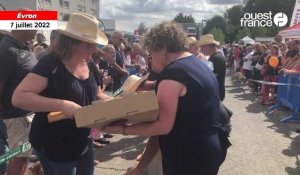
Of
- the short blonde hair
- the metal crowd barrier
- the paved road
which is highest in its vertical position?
the short blonde hair

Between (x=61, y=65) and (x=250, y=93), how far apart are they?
12573mm

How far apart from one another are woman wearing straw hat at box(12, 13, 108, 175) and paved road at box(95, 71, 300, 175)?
105 inches

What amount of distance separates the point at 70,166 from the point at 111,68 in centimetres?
469

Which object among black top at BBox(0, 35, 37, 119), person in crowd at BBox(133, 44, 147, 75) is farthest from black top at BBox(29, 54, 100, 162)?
person in crowd at BBox(133, 44, 147, 75)

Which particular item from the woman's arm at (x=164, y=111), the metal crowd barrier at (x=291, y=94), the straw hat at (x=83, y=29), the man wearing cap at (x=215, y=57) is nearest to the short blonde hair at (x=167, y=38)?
the woman's arm at (x=164, y=111)

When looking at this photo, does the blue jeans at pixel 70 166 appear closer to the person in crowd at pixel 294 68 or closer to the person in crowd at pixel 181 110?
the person in crowd at pixel 181 110

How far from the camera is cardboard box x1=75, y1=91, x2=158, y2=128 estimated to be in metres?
2.07

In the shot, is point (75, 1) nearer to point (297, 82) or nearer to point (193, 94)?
point (297, 82)

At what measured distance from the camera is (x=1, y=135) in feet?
14.0

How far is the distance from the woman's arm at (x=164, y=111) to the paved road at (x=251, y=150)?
3213 mm

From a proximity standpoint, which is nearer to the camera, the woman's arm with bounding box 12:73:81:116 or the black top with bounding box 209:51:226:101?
the woman's arm with bounding box 12:73:81:116

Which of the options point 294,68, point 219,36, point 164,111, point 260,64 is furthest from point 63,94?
point 219,36

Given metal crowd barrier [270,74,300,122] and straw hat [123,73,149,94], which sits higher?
straw hat [123,73,149,94]

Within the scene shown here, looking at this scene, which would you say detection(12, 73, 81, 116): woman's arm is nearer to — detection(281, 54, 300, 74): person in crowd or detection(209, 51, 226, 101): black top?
detection(209, 51, 226, 101): black top
